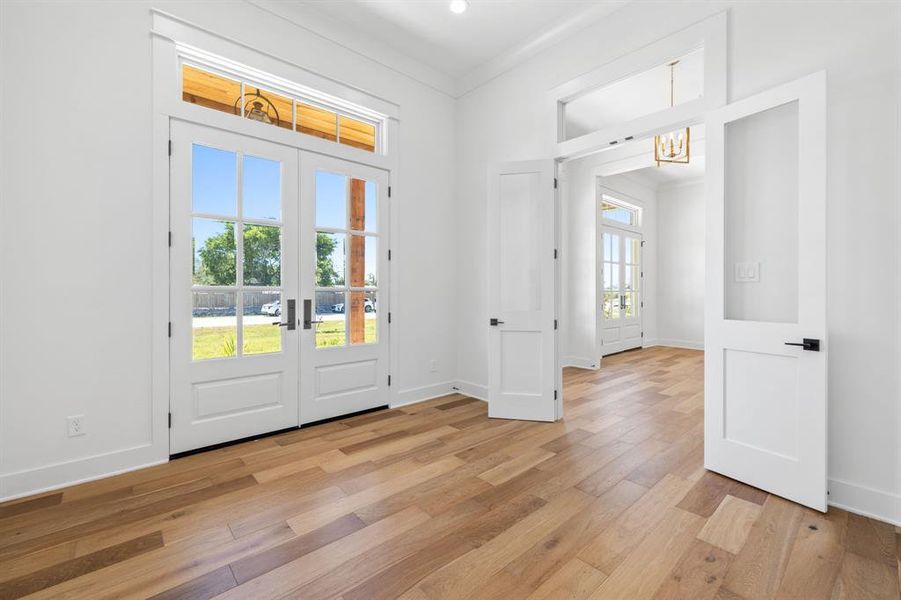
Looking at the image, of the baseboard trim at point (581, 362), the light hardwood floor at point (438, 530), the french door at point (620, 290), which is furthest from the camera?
the french door at point (620, 290)

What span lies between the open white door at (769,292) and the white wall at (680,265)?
6018 millimetres

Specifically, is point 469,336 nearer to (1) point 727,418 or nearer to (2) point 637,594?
(1) point 727,418

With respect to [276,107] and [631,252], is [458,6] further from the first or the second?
[631,252]

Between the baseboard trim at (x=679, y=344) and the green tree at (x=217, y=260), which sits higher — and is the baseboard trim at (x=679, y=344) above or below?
below

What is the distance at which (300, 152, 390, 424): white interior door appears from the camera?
344 cm

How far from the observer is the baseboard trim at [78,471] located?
7.50 feet

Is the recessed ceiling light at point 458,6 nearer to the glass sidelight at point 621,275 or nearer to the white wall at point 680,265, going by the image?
the glass sidelight at point 621,275

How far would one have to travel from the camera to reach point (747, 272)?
2.51 meters

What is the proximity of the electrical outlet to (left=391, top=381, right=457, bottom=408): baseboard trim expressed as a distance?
90.3 inches

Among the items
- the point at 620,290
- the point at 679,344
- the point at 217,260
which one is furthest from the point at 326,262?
the point at 679,344

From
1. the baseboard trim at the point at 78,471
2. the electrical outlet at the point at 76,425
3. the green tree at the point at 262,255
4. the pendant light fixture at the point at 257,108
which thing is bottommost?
the baseboard trim at the point at 78,471

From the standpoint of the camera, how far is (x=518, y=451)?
292 centimetres

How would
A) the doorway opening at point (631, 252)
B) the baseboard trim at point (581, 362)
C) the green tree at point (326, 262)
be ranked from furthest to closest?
the doorway opening at point (631, 252), the baseboard trim at point (581, 362), the green tree at point (326, 262)

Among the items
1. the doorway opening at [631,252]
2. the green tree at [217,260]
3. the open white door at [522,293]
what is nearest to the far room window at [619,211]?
the doorway opening at [631,252]
